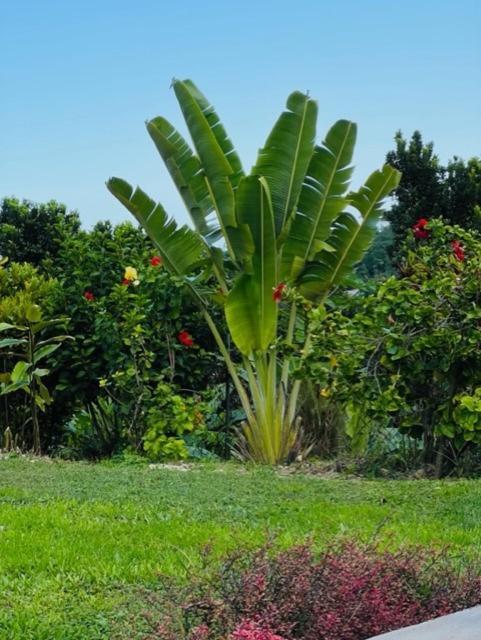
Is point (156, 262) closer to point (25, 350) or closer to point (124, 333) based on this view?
point (124, 333)

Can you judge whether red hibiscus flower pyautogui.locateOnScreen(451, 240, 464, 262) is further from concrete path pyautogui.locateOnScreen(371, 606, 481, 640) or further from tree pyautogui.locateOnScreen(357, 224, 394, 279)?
tree pyautogui.locateOnScreen(357, 224, 394, 279)

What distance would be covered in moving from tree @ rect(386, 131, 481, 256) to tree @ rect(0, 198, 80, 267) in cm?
573

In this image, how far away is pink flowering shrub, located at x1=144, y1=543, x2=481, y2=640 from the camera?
10.1ft

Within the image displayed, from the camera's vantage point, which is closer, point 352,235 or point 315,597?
point 315,597

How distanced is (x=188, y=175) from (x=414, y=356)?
10.9 feet

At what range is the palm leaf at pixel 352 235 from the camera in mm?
9860

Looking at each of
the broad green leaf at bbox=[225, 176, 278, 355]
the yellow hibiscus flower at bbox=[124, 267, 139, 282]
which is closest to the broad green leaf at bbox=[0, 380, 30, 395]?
the yellow hibiscus flower at bbox=[124, 267, 139, 282]

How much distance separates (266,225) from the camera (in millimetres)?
9219

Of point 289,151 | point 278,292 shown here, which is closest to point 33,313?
point 278,292

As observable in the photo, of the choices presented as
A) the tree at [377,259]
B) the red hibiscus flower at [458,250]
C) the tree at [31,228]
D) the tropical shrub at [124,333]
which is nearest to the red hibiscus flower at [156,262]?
the tropical shrub at [124,333]

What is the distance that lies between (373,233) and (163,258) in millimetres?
2377

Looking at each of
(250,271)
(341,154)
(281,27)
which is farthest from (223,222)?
(281,27)

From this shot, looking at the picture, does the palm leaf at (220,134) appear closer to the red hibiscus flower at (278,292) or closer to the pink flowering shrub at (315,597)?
the red hibiscus flower at (278,292)

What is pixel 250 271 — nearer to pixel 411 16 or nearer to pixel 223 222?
pixel 223 222
